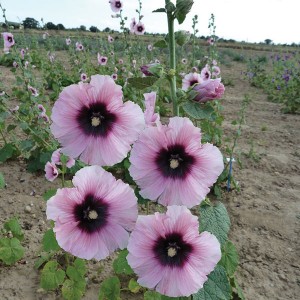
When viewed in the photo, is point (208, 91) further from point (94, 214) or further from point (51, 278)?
point (51, 278)

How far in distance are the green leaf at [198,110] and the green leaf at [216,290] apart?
73 cm

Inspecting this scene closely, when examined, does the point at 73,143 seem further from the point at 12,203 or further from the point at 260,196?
the point at 260,196

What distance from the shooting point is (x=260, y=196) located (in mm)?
3979

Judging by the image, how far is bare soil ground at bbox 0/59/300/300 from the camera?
2.72 metres

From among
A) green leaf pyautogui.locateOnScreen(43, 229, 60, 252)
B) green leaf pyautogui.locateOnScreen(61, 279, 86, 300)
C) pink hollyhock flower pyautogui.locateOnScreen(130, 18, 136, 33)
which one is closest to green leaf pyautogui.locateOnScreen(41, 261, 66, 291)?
green leaf pyautogui.locateOnScreen(61, 279, 86, 300)

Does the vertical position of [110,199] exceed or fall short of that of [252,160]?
it exceeds it

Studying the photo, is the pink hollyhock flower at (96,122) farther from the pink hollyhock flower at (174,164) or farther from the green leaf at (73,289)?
the green leaf at (73,289)

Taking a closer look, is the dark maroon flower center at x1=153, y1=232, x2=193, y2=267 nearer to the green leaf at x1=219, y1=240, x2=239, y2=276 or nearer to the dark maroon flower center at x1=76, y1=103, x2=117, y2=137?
the dark maroon flower center at x1=76, y1=103, x2=117, y2=137

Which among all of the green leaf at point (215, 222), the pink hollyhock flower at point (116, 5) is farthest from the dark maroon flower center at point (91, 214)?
the pink hollyhock flower at point (116, 5)

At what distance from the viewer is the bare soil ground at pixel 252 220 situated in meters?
2.72

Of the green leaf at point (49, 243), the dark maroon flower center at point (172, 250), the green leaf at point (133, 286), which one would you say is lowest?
the green leaf at point (133, 286)

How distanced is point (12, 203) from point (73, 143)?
2658mm

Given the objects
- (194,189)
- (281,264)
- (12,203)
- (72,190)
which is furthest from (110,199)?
(12,203)

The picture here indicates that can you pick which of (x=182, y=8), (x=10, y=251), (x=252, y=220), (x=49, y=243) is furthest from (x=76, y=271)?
(x=252, y=220)
